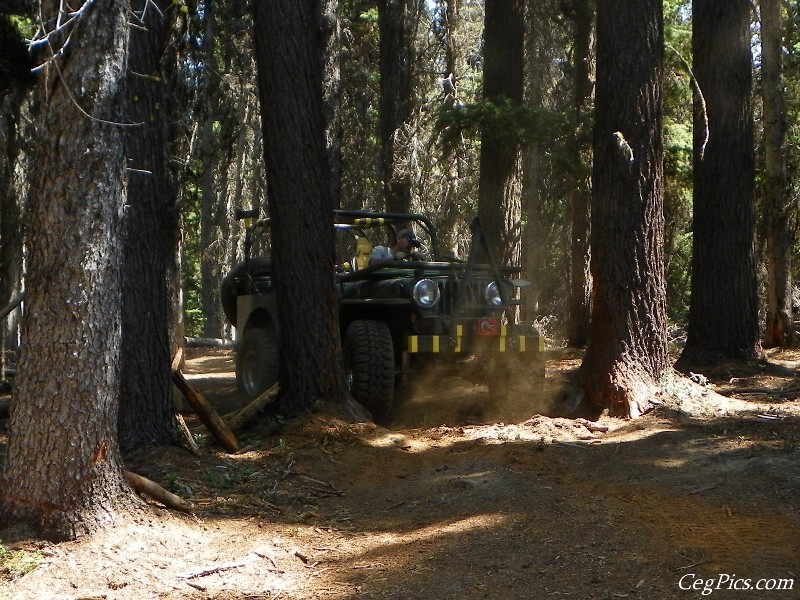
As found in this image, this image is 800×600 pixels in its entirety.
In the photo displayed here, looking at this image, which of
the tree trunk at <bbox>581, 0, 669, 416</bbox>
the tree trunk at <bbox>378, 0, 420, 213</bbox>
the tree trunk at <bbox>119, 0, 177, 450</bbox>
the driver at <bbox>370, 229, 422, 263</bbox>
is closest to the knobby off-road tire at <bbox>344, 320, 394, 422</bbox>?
the driver at <bbox>370, 229, 422, 263</bbox>

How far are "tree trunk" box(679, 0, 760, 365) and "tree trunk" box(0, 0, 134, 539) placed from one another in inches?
331

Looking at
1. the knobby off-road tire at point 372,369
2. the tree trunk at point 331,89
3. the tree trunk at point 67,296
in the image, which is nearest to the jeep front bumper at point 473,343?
the knobby off-road tire at point 372,369

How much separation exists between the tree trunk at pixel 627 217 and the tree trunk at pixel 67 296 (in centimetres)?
555

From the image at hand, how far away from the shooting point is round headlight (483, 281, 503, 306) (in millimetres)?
10883

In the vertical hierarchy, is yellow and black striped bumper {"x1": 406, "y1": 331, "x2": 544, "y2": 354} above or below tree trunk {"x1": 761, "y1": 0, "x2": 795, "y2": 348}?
below

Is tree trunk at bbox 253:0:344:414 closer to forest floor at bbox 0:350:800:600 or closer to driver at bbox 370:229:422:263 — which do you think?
forest floor at bbox 0:350:800:600

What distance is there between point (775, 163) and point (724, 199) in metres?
4.88

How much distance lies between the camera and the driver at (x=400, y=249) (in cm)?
1168

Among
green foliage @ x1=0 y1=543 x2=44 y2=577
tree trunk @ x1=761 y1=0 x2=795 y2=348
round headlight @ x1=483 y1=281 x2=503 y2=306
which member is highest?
tree trunk @ x1=761 y1=0 x2=795 y2=348

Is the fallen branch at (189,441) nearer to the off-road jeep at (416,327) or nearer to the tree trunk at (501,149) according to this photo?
the off-road jeep at (416,327)

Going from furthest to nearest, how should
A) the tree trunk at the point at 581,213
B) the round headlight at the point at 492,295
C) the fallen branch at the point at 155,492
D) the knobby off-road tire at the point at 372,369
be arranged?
the tree trunk at the point at 581,213 < the round headlight at the point at 492,295 < the knobby off-road tire at the point at 372,369 < the fallen branch at the point at 155,492

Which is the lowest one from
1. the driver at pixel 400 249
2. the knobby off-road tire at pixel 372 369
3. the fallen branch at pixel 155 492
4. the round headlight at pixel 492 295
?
the fallen branch at pixel 155 492

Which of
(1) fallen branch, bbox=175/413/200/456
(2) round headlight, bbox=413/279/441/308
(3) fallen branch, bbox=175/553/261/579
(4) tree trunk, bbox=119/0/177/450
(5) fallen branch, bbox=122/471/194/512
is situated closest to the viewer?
(3) fallen branch, bbox=175/553/261/579

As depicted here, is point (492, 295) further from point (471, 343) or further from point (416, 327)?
point (416, 327)
